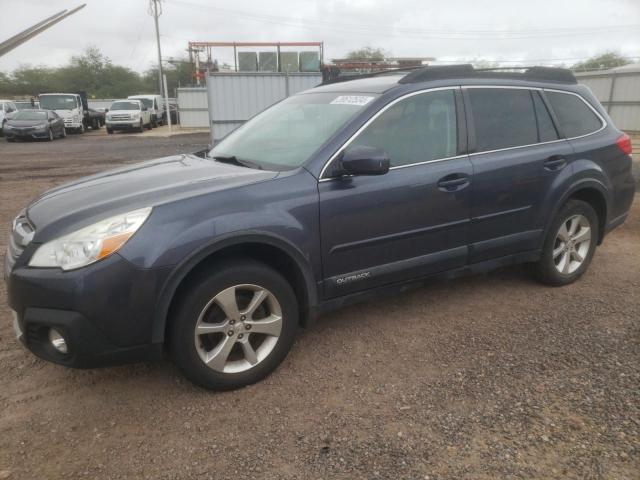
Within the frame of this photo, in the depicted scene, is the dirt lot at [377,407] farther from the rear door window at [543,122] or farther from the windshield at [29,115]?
the windshield at [29,115]

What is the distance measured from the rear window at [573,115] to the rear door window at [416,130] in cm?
111

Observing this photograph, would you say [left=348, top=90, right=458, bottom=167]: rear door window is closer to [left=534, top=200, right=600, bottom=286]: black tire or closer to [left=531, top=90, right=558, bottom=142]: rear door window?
[left=531, top=90, right=558, bottom=142]: rear door window

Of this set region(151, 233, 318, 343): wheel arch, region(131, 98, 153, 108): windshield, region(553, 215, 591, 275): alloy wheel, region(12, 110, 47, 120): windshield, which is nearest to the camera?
region(151, 233, 318, 343): wheel arch

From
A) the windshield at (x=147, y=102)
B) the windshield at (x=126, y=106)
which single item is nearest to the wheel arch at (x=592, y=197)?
the windshield at (x=126, y=106)

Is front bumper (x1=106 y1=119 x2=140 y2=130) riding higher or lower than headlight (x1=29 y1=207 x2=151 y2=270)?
lower

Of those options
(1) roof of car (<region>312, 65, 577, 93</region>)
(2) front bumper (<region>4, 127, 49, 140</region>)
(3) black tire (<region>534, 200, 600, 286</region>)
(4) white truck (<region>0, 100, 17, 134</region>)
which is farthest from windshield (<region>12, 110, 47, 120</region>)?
(3) black tire (<region>534, 200, 600, 286</region>)

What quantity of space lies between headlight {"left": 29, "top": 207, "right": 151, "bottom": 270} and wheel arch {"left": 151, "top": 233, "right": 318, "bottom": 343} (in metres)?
0.30

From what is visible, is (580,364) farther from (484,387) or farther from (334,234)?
(334,234)

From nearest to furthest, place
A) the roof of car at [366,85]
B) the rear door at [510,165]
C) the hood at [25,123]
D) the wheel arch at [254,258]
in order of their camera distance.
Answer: the wheel arch at [254,258], the roof of car at [366,85], the rear door at [510,165], the hood at [25,123]

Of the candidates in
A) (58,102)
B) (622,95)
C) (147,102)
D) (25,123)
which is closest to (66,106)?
(58,102)

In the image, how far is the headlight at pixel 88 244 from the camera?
7.91 ft

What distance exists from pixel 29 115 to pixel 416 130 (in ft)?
72.7

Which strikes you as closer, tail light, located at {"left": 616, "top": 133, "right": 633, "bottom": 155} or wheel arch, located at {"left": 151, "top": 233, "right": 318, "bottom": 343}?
wheel arch, located at {"left": 151, "top": 233, "right": 318, "bottom": 343}

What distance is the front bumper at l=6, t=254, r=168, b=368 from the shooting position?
2377 millimetres
